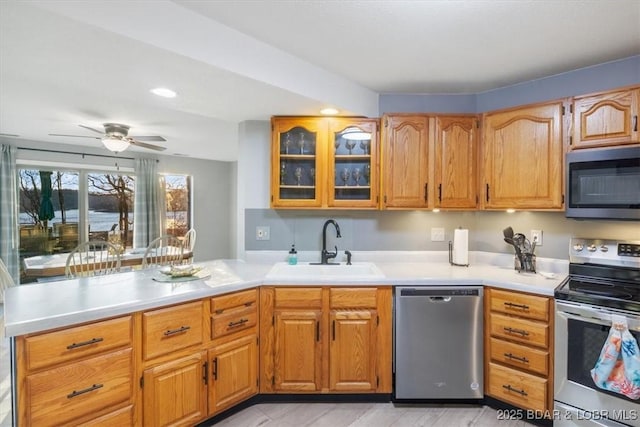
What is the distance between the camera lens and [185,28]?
1549mm

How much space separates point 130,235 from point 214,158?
6.96 feet

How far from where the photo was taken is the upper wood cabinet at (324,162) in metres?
2.49

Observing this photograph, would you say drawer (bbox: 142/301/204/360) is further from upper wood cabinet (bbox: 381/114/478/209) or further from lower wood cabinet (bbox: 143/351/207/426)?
upper wood cabinet (bbox: 381/114/478/209)

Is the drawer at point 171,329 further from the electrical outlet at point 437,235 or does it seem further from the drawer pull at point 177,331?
the electrical outlet at point 437,235

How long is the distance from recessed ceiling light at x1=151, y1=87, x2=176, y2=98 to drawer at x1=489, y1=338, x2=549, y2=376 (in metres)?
2.78

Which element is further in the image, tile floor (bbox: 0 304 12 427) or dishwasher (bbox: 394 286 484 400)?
dishwasher (bbox: 394 286 484 400)

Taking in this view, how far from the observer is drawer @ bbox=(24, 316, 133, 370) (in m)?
1.25

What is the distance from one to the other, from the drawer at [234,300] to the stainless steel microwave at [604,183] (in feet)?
7.25

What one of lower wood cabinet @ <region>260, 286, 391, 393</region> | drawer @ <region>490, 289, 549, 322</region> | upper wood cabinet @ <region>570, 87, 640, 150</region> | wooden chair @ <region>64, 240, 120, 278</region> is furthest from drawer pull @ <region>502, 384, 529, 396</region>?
wooden chair @ <region>64, 240, 120, 278</region>

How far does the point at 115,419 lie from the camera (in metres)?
1.47

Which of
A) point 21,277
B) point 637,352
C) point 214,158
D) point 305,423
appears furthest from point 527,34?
point 21,277

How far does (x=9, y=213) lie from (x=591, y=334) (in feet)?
20.6

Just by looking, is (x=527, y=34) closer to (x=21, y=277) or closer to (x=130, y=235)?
(x=130, y=235)

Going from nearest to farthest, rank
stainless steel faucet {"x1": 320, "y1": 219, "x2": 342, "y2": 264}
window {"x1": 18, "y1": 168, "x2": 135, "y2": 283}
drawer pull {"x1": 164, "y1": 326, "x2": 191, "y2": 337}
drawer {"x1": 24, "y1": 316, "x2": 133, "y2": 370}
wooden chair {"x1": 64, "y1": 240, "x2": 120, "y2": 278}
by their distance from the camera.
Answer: drawer {"x1": 24, "y1": 316, "x2": 133, "y2": 370} < drawer pull {"x1": 164, "y1": 326, "x2": 191, "y2": 337} < stainless steel faucet {"x1": 320, "y1": 219, "x2": 342, "y2": 264} < wooden chair {"x1": 64, "y1": 240, "x2": 120, "y2": 278} < window {"x1": 18, "y1": 168, "x2": 135, "y2": 283}
